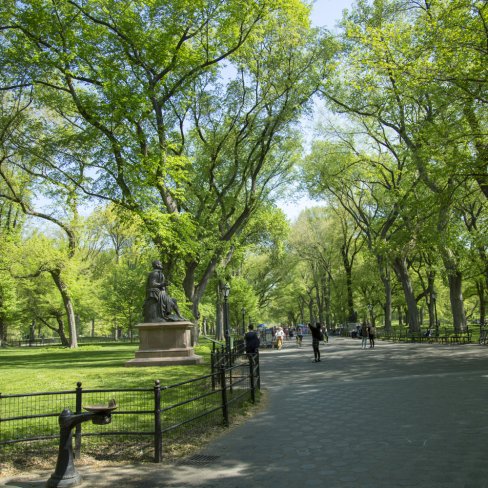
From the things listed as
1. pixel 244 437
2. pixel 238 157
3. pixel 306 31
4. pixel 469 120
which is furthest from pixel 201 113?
pixel 244 437

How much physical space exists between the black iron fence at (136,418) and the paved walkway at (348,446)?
0.54 meters

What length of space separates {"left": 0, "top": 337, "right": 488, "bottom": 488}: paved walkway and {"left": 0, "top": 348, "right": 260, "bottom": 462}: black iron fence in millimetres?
542

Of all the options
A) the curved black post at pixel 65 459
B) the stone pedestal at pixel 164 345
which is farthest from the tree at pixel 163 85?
the curved black post at pixel 65 459

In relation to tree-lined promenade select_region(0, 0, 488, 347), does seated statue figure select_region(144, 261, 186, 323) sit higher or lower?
lower

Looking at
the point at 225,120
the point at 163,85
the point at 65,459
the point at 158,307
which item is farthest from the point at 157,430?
the point at 225,120

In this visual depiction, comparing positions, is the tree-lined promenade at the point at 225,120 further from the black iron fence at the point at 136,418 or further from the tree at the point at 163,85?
the black iron fence at the point at 136,418

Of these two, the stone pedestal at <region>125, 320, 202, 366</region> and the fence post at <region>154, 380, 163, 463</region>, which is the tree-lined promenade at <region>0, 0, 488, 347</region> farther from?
the fence post at <region>154, 380, 163, 463</region>

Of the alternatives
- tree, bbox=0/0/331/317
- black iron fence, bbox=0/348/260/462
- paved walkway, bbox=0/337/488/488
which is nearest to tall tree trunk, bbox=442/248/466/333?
tree, bbox=0/0/331/317

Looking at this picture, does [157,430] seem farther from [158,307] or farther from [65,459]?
[158,307]

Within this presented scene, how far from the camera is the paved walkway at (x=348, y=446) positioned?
17.7 feet

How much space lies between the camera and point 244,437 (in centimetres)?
763

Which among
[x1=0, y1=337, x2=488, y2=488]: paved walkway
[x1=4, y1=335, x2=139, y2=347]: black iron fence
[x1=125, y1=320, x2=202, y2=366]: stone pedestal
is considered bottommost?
[x1=4, y1=335, x2=139, y2=347]: black iron fence

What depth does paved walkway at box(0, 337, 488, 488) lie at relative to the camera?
17.7ft

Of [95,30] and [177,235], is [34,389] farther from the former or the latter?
[95,30]
